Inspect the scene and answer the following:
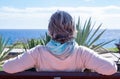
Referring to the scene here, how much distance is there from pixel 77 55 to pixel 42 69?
0.27 meters

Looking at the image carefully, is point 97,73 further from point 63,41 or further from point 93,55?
point 63,41

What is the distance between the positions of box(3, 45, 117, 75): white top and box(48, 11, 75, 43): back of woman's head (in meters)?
0.11

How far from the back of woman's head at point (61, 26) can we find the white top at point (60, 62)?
11 centimetres

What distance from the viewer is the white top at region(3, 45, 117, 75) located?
266 centimetres

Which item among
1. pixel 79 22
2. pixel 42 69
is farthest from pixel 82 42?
pixel 42 69

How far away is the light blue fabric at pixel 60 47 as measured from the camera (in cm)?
271

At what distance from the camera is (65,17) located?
2697mm

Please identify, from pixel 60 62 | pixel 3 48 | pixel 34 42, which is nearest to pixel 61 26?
pixel 60 62

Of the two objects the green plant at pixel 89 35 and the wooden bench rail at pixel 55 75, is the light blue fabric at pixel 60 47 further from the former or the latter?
the green plant at pixel 89 35

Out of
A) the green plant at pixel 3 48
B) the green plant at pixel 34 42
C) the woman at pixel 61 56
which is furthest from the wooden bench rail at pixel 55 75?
the green plant at pixel 3 48

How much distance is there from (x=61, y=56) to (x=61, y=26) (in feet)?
0.68

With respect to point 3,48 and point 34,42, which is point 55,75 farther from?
point 3,48

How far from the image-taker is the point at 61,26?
8.86ft

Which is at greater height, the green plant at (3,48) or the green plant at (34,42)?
the green plant at (34,42)
